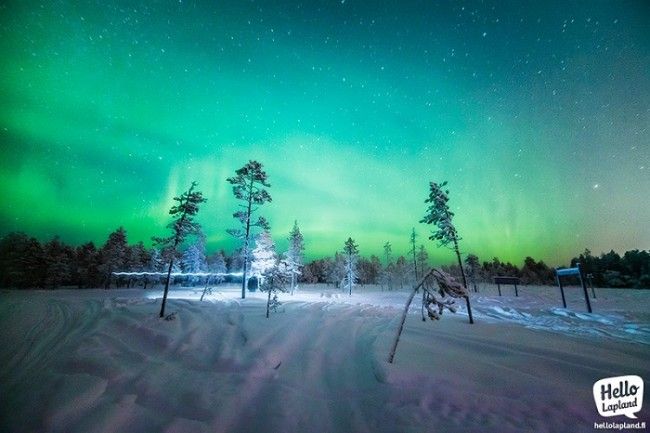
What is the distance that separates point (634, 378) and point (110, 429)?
16319mm

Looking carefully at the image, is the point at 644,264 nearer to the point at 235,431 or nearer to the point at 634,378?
the point at 634,378

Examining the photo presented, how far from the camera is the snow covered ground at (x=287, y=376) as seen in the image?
6523mm

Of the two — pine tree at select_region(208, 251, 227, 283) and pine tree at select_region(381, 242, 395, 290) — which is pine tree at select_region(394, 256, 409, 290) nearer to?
pine tree at select_region(381, 242, 395, 290)

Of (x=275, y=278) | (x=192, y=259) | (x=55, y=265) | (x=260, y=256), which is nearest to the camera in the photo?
(x=275, y=278)

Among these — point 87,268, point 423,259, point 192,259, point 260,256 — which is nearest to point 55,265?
point 87,268

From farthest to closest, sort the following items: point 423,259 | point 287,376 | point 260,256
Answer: point 423,259 < point 260,256 < point 287,376

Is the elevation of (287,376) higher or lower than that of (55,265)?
lower

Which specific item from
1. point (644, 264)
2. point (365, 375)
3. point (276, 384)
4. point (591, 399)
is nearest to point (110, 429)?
point (276, 384)

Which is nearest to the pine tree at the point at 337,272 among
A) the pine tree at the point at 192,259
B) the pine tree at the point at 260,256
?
the pine tree at the point at 192,259

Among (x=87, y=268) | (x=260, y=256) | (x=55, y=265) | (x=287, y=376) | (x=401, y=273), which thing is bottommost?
(x=287, y=376)

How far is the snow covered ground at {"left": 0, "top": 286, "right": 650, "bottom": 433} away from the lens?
652 centimetres

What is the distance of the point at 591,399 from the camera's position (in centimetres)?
764

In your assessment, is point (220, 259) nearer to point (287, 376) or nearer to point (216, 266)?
point (216, 266)

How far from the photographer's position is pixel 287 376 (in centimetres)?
901
